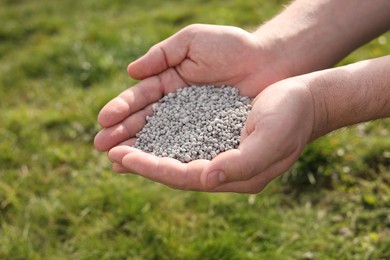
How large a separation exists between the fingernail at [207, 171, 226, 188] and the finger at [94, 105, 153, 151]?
0.74 metres

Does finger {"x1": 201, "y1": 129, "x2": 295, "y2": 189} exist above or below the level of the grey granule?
above

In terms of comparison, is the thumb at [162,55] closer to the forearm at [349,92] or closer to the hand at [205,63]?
the hand at [205,63]

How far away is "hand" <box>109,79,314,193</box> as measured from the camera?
81.9 inches

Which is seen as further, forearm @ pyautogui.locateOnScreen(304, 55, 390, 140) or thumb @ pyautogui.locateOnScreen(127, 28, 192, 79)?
thumb @ pyautogui.locateOnScreen(127, 28, 192, 79)

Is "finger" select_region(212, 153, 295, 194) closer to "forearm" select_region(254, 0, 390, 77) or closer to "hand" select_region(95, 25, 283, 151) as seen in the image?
"hand" select_region(95, 25, 283, 151)

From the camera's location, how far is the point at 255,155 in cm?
207

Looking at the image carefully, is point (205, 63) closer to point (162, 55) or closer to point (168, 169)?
point (162, 55)

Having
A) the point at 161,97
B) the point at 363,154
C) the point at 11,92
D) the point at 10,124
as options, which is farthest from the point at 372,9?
the point at 11,92

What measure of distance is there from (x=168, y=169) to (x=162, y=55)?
2.95 ft

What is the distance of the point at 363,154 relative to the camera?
3.37 metres

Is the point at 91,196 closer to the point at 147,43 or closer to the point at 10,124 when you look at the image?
the point at 10,124

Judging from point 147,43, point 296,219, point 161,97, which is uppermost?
point 161,97

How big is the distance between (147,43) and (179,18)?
606mm

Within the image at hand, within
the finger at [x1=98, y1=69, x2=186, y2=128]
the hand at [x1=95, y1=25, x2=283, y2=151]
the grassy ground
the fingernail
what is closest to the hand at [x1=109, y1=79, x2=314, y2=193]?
the fingernail
